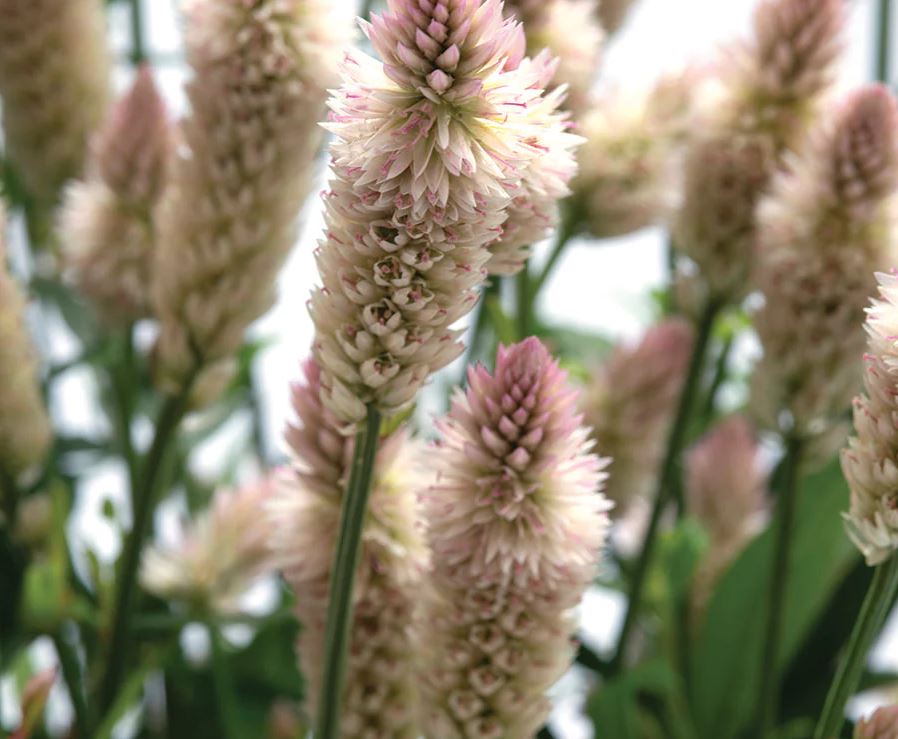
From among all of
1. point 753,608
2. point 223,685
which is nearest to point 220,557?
point 223,685

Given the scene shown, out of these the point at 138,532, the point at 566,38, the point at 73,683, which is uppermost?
the point at 566,38

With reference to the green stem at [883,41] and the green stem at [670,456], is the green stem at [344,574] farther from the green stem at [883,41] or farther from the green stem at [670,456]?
the green stem at [883,41]

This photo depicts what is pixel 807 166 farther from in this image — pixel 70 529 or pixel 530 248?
pixel 70 529

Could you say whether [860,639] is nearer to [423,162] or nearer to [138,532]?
[423,162]

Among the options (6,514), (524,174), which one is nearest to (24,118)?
(6,514)

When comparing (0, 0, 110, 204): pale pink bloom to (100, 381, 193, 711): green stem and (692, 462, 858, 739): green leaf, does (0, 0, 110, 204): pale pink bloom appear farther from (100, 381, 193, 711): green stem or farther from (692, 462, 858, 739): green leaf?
(692, 462, 858, 739): green leaf

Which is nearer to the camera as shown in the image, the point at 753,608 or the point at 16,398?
the point at 16,398
